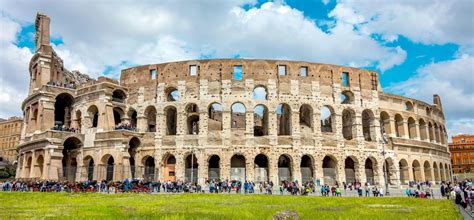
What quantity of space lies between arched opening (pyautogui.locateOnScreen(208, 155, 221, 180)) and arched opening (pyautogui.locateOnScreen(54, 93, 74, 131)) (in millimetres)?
16038

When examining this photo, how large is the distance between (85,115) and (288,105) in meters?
20.0

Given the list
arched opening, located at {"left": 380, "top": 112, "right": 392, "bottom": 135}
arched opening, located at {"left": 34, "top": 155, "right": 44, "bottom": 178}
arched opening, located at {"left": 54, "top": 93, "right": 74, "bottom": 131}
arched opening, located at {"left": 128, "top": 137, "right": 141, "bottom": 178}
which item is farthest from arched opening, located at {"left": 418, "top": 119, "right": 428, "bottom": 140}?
arched opening, located at {"left": 34, "top": 155, "right": 44, "bottom": 178}

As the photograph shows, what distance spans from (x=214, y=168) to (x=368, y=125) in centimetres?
1746

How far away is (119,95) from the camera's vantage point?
37.9 m

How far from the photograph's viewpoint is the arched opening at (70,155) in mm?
34969

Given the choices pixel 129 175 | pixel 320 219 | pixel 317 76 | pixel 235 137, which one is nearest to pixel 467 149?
pixel 317 76

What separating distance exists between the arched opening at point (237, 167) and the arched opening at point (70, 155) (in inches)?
593

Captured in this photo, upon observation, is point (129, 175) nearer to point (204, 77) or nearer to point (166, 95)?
point (166, 95)

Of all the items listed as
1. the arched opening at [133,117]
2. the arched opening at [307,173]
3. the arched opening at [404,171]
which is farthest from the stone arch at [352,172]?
the arched opening at [133,117]

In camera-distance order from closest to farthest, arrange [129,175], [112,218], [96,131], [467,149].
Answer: [112,218] → [129,175] → [96,131] → [467,149]

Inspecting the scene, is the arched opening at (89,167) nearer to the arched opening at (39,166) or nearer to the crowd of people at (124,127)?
the arched opening at (39,166)

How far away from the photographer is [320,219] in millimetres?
10125

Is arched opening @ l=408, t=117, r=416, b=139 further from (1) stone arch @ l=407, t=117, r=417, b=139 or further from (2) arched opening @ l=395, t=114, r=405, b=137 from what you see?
(2) arched opening @ l=395, t=114, r=405, b=137

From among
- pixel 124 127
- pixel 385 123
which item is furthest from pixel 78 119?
pixel 385 123
